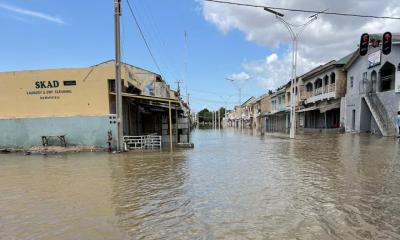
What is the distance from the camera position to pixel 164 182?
31.2 ft

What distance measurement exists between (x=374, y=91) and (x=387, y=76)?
5.23ft

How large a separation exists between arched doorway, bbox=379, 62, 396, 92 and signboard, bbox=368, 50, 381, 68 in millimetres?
651

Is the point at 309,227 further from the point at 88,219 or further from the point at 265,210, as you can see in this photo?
the point at 88,219

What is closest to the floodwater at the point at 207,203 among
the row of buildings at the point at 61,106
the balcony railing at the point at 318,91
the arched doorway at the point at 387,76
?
the row of buildings at the point at 61,106

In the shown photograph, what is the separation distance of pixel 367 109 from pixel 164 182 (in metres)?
27.0

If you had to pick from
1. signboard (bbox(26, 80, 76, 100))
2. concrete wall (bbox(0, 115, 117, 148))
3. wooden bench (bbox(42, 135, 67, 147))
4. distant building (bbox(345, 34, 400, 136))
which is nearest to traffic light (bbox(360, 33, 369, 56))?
distant building (bbox(345, 34, 400, 136))

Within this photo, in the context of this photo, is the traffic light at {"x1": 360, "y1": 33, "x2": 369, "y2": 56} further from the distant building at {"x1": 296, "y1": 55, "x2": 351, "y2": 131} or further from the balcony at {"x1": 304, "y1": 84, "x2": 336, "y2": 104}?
the balcony at {"x1": 304, "y1": 84, "x2": 336, "y2": 104}

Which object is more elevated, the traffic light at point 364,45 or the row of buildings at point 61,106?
the traffic light at point 364,45

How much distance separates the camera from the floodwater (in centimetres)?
530

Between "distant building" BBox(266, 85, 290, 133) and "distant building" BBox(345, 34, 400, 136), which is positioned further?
"distant building" BBox(266, 85, 290, 133)

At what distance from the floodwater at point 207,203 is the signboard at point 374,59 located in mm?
19002

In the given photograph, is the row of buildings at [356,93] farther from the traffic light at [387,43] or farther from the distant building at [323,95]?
the traffic light at [387,43]

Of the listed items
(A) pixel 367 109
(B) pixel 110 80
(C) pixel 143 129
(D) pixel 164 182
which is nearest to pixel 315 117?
(A) pixel 367 109

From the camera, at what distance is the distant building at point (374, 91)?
25703 millimetres
